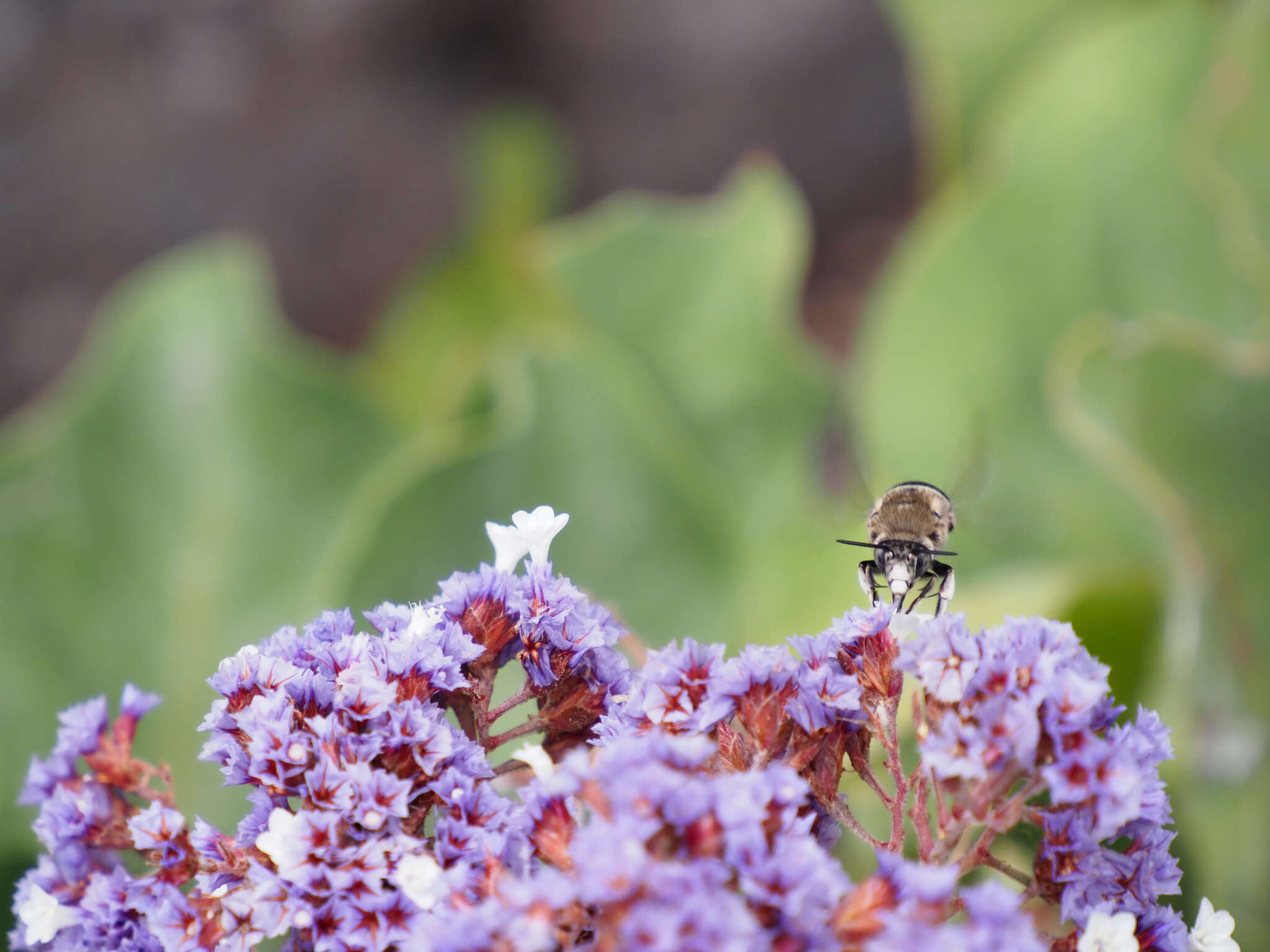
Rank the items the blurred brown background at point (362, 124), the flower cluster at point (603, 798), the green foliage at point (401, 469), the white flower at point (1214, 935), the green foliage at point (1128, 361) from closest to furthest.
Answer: the flower cluster at point (603, 798)
the white flower at point (1214, 935)
the green foliage at point (1128, 361)
the green foliage at point (401, 469)
the blurred brown background at point (362, 124)

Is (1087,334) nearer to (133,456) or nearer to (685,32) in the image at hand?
(133,456)

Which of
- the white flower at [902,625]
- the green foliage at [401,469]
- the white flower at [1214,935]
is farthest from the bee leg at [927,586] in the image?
the green foliage at [401,469]

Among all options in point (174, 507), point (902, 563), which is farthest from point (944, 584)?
point (174, 507)

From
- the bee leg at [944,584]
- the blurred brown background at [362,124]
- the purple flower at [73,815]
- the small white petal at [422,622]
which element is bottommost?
the purple flower at [73,815]

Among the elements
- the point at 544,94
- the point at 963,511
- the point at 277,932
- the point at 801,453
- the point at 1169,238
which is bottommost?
the point at 277,932

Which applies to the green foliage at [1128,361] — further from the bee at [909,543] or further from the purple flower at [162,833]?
A: the purple flower at [162,833]

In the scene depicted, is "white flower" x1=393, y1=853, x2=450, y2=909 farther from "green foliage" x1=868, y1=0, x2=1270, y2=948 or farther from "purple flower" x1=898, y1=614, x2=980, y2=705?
"green foliage" x1=868, y1=0, x2=1270, y2=948

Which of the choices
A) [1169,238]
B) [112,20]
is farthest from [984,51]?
[112,20]
